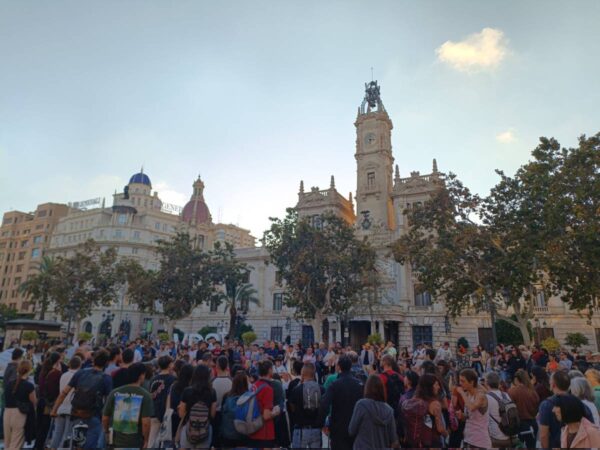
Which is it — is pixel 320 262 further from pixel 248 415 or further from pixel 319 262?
pixel 248 415

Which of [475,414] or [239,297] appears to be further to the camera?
[239,297]

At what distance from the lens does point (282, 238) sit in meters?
32.6

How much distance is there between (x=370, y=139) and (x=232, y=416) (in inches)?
1830

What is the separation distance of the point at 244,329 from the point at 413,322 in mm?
19023

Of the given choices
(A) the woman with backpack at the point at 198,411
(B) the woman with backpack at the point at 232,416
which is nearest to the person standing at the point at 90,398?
(A) the woman with backpack at the point at 198,411

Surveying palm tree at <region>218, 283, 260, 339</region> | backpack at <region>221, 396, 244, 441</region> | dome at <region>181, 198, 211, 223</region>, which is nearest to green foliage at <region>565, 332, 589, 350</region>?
palm tree at <region>218, 283, 260, 339</region>

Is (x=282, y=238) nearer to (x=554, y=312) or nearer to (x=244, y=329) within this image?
(x=244, y=329)

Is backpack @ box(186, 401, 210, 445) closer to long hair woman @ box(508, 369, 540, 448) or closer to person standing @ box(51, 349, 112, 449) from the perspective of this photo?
person standing @ box(51, 349, 112, 449)

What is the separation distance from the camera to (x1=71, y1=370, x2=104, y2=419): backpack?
258 inches

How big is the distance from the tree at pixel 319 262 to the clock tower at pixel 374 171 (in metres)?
13.1

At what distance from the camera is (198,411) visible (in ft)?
18.6

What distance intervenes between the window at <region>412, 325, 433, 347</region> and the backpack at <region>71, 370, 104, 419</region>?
37.4 metres

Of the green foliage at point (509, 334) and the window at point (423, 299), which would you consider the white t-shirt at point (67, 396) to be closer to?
the green foliage at point (509, 334)

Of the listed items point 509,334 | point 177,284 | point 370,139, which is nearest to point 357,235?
point 370,139
